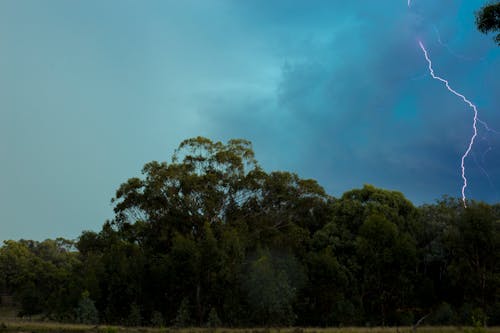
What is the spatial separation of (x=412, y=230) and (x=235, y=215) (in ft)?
57.7

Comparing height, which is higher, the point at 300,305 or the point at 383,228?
the point at 383,228

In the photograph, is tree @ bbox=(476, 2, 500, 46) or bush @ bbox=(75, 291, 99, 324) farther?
bush @ bbox=(75, 291, 99, 324)

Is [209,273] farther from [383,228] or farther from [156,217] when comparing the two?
[383,228]

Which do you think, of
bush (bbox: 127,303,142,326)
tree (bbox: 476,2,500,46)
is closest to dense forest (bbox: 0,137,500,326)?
bush (bbox: 127,303,142,326)

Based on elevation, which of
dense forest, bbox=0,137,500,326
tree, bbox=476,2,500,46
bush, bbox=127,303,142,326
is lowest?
bush, bbox=127,303,142,326

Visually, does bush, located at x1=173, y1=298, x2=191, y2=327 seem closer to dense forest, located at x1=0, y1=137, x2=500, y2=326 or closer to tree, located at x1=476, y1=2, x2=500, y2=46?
dense forest, located at x1=0, y1=137, x2=500, y2=326

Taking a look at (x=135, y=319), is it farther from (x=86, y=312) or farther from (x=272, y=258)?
(x=272, y=258)

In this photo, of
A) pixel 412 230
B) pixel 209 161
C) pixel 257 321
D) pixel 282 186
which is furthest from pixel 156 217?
pixel 412 230

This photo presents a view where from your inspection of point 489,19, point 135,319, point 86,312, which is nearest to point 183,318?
point 135,319

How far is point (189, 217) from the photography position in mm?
43188

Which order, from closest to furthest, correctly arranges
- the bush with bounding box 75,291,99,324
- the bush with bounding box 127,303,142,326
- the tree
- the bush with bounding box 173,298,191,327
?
the tree → the bush with bounding box 173,298,191,327 → the bush with bounding box 127,303,142,326 → the bush with bounding box 75,291,99,324

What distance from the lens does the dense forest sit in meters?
35.1

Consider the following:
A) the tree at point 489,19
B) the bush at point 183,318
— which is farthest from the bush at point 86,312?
the tree at point 489,19

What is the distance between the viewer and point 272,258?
1518 inches
